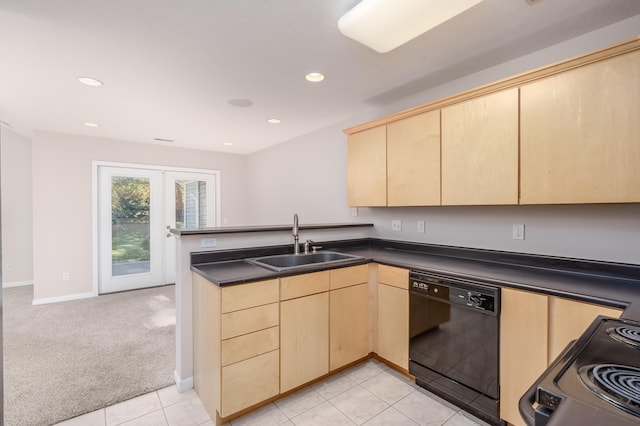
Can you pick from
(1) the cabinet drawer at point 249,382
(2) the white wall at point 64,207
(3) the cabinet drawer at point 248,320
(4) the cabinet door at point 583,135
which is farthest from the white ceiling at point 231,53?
(1) the cabinet drawer at point 249,382

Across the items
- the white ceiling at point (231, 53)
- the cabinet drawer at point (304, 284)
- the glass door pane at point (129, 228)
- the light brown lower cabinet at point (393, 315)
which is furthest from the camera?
the glass door pane at point (129, 228)

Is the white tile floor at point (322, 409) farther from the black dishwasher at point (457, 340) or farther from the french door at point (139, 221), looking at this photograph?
the french door at point (139, 221)

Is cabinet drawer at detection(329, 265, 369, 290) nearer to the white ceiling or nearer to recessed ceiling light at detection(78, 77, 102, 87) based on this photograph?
the white ceiling

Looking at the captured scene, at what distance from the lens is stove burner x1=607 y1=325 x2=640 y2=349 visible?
945 millimetres

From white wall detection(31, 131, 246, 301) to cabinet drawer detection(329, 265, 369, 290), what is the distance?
4249 millimetres

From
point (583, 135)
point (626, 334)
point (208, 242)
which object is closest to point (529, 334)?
point (626, 334)

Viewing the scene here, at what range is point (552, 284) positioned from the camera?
5.43 feet

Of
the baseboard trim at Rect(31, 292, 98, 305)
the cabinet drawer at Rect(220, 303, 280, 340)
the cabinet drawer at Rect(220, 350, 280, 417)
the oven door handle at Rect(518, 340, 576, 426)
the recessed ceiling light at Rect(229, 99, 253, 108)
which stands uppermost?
the recessed ceiling light at Rect(229, 99, 253, 108)

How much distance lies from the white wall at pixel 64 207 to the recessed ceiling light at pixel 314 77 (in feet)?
12.4

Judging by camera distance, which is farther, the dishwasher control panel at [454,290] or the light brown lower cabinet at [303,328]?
the light brown lower cabinet at [303,328]

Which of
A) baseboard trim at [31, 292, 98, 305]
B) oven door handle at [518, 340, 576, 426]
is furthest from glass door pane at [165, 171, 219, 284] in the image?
oven door handle at [518, 340, 576, 426]

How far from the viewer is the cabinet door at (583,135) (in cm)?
152

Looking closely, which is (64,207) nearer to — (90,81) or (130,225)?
(130,225)

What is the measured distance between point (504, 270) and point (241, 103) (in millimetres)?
2884
